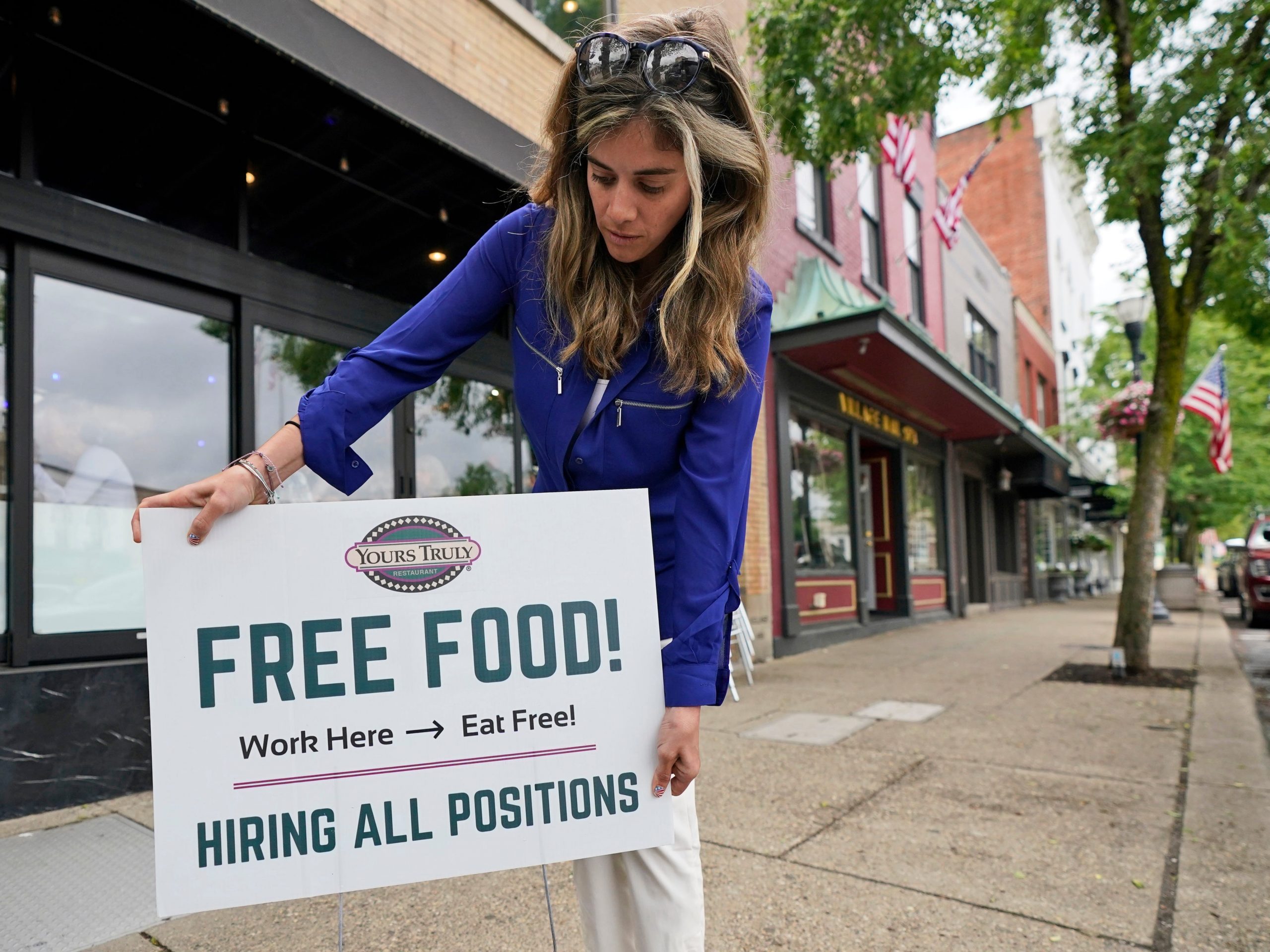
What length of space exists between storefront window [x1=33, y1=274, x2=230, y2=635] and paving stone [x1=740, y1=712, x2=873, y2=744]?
3.64 m

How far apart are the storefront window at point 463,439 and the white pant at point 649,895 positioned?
15.4ft

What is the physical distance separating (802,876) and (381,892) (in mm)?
1493

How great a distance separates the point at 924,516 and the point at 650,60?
14.3 meters

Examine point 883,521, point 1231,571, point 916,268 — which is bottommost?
point 1231,571

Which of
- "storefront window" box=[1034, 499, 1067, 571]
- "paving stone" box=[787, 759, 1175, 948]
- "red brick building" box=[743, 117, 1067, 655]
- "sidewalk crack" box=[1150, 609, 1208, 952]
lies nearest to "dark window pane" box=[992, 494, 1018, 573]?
"storefront window" box=[1034, 499, 1067, 571]

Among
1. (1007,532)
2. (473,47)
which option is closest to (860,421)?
(473,47)

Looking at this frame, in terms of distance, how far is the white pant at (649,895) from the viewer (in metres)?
1.59

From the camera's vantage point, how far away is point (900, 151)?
10.1m

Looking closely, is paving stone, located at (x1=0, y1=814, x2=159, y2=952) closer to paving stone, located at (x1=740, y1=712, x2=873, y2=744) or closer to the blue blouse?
the blue blouse

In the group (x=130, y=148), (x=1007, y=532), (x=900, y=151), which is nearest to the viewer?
(x=130, y=148)

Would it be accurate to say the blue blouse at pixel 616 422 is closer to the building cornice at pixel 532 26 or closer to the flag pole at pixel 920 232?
the building cornice at pixel 532 26

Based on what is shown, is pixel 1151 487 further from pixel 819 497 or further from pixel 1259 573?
pixel 1259 573

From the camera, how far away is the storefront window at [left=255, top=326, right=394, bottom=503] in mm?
5254

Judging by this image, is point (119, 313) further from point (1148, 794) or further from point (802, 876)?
point (1148, 794)
